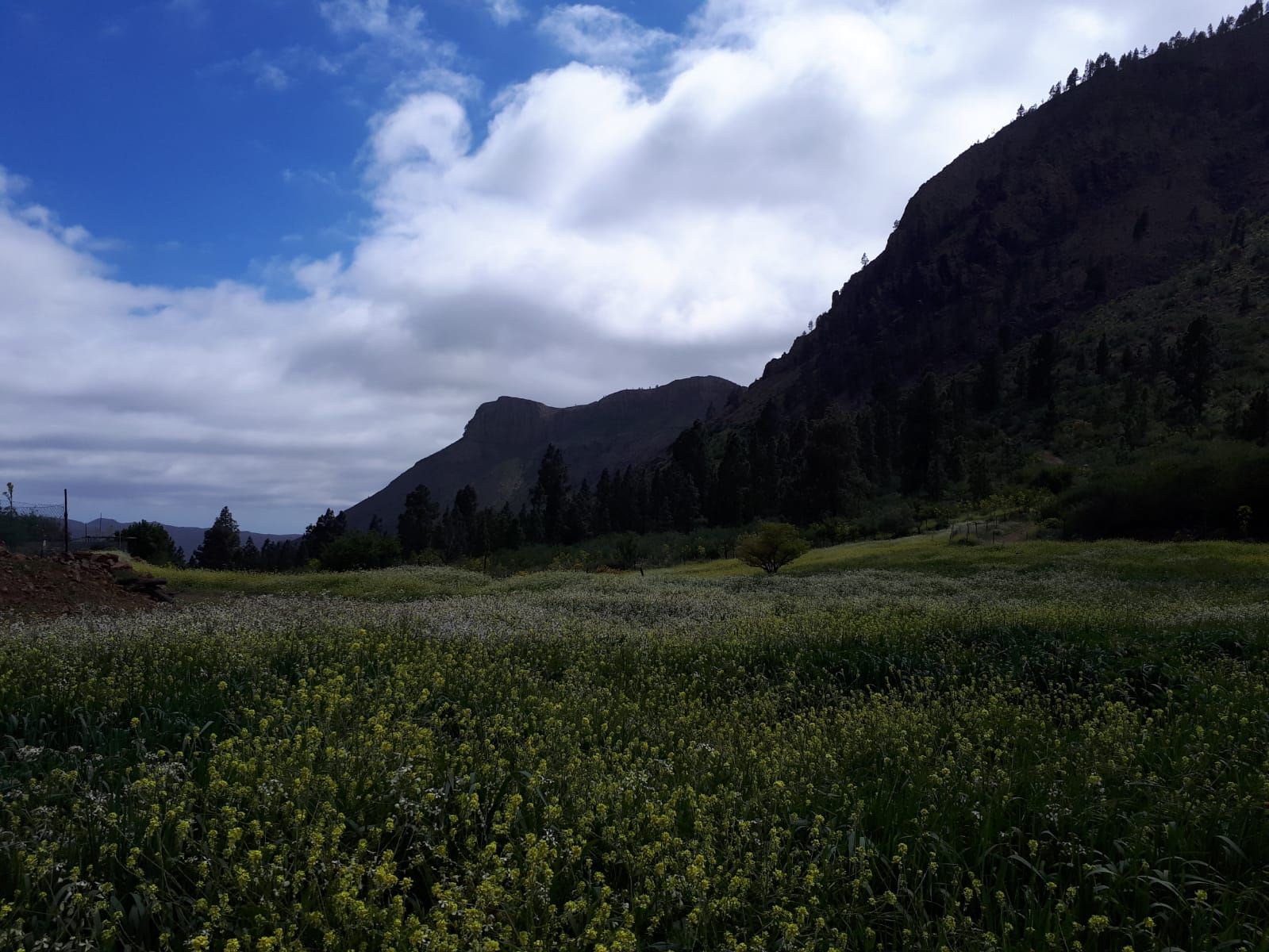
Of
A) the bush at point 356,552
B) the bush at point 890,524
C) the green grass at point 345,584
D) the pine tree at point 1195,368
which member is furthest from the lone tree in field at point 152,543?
the pine tree at point 1195,368

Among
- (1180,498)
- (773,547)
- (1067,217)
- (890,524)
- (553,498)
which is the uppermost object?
(1067,217)

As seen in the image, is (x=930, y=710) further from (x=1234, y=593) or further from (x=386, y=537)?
(x=386, y=537)

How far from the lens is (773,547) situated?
30172mm

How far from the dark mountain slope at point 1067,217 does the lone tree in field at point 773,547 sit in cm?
8467

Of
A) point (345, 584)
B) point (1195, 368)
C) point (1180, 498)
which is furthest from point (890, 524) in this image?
point (345, 584)

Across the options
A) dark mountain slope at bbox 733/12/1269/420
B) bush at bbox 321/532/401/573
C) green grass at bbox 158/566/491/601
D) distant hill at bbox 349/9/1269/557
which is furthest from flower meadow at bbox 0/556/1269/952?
dark mountain slope at bbox 733/12/1269/420

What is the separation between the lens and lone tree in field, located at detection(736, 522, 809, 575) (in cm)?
3002

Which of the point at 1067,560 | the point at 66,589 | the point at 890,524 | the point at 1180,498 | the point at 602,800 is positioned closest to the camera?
the point at 602,800

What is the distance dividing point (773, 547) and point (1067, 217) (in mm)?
136756

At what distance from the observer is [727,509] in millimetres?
64688

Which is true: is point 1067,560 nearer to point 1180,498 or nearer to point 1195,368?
point 1180,498

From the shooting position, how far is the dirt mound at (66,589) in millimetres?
13625

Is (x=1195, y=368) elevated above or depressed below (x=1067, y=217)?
below

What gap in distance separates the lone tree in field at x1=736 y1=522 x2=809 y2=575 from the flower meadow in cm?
2155
